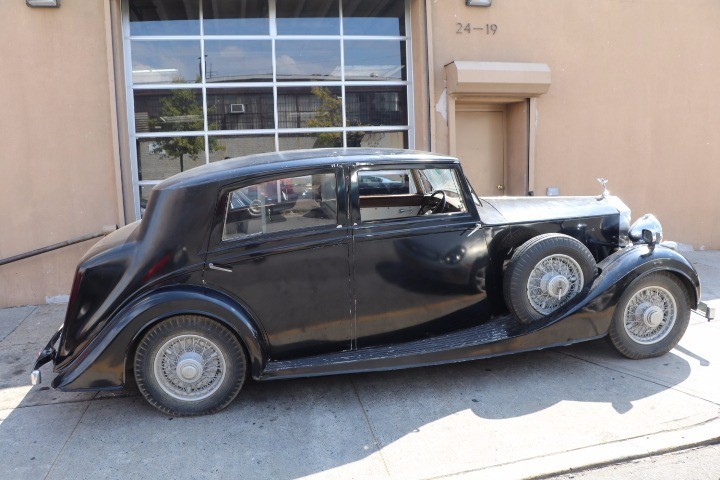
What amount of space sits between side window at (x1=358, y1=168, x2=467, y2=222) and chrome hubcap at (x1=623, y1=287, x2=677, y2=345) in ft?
A: 5.26

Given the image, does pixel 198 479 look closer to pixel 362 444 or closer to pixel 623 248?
pixel 362 444

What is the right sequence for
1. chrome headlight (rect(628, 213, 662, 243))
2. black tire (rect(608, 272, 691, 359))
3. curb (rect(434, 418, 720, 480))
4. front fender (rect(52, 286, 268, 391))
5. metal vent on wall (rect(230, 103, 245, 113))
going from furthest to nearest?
metal vent on wall (rect(230, 103, 245, 113)) → chrome headlight (rect(628, 213, 662, 243)) → black tire (rect(608, 272, 691, 359)) → front fender (rect(52, 286, 268, 391)) → curb (rect(434, 418, 720, 480))

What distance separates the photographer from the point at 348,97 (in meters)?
8.01

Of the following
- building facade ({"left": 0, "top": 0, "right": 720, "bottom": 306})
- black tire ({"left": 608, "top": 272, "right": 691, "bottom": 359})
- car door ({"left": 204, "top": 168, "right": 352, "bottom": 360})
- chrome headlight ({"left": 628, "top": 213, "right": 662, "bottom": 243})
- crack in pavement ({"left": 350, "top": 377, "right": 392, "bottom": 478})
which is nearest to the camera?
crack in pavement ({"left": 350, "top": 377, "right": 392, "bottom": 478})

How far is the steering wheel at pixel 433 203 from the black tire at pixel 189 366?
6.30ft

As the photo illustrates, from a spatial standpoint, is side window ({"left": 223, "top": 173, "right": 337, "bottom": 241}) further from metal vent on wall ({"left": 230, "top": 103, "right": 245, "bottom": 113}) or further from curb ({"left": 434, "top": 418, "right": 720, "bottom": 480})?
metal vent on wall ({"left": 230, "top": 103, "right": 245, "bottom": 113})

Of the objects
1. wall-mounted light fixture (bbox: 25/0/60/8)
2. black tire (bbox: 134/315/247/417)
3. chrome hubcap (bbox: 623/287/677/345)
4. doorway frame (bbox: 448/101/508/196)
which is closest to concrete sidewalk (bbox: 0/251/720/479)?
black tire (bbox: 134/315/247/417)

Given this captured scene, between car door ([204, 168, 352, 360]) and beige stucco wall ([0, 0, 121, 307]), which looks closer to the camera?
car door ([204, 168, 352, 360])

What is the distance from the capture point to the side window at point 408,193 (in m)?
4.67

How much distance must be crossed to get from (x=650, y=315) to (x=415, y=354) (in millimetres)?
1986

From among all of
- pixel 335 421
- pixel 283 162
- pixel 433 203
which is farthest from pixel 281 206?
pixel 335 421

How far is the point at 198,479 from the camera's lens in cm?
335

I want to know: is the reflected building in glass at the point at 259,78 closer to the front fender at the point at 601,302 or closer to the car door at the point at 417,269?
the car door at the point at 417,269

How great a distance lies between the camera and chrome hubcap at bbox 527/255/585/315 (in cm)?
447
